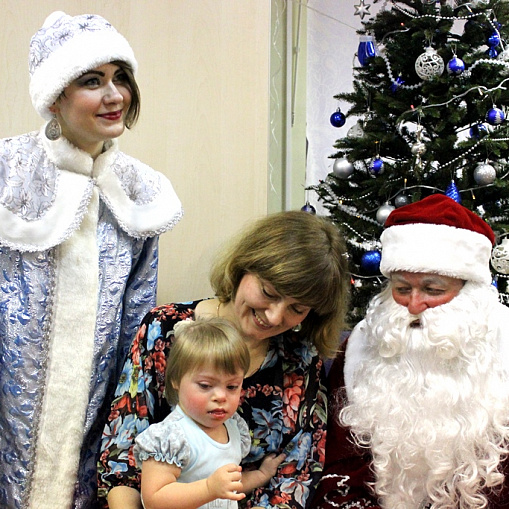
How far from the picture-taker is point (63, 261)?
197 centimetres

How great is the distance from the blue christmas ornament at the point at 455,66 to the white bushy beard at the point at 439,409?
2.63 feet

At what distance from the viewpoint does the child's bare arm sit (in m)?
1.52

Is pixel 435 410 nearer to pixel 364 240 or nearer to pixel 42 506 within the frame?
pixel 364 240

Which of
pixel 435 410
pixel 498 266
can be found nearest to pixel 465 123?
pixel 498 266

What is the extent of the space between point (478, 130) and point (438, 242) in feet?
2.17

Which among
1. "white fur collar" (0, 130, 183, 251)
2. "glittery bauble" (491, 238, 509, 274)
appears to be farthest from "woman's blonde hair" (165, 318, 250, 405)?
"glittery bauble" (491, 238, 509, 274)

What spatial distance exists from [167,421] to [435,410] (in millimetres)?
813

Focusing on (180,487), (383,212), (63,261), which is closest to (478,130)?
(383,212)

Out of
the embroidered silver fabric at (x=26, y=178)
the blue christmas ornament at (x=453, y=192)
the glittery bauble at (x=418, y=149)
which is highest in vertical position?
the glittery bauble at (x=418, y=149)

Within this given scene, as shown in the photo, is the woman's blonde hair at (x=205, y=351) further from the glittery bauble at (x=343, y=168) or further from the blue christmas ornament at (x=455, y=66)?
the blue christmas ornament at (x=455, y=66)

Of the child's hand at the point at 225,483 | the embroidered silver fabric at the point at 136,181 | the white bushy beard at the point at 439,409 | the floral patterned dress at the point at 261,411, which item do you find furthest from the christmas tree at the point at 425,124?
the child's hand at the point at 225,483

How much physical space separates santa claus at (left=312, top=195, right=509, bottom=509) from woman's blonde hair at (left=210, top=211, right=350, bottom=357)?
180 millimetres

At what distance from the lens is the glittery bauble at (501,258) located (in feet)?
7.69

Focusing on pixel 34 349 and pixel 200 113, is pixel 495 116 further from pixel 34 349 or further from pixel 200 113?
pixel 34 349
